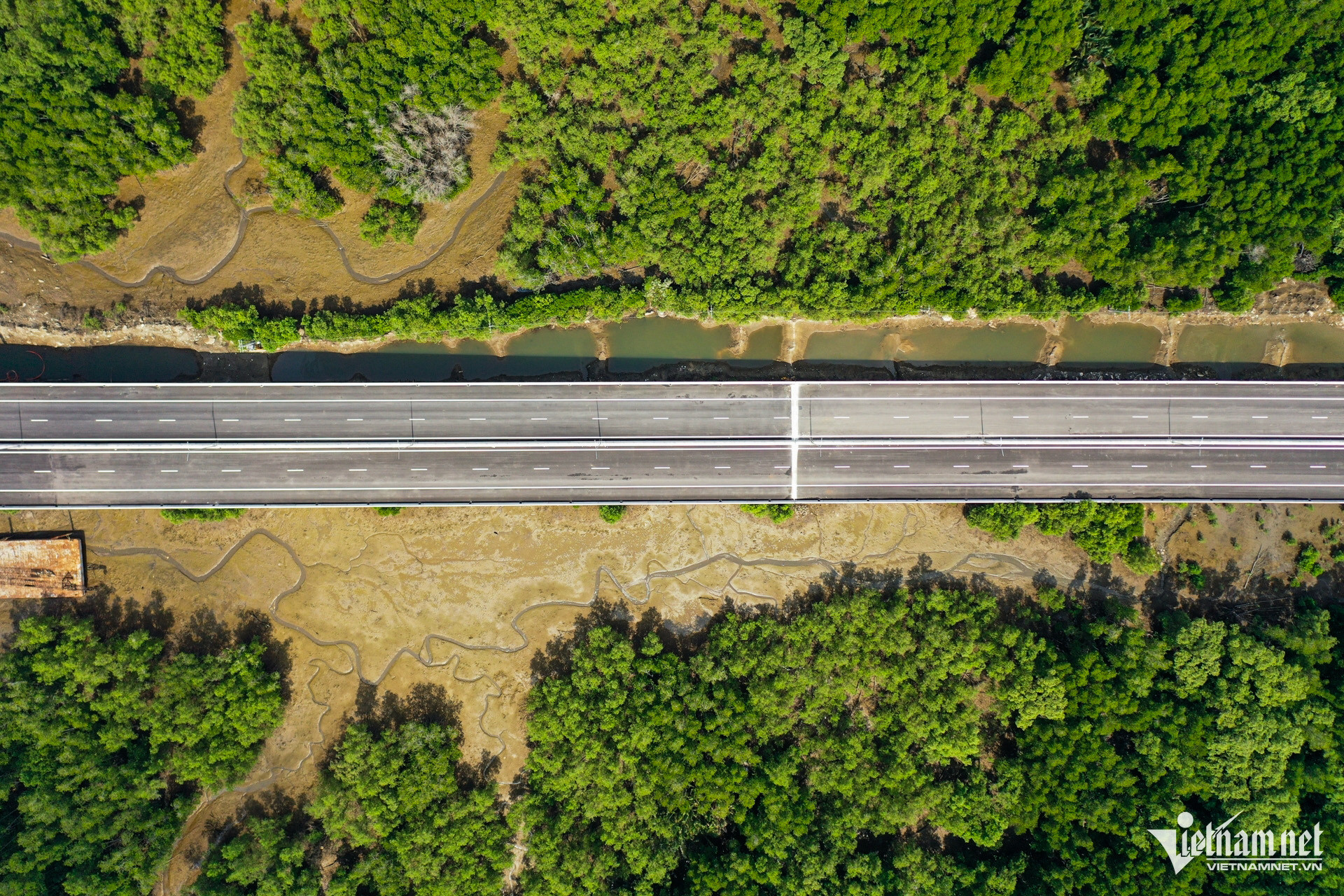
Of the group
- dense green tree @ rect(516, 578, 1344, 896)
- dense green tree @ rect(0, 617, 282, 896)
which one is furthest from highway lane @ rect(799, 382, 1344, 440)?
dense green tree @ rect(0, 617, 282, 896)

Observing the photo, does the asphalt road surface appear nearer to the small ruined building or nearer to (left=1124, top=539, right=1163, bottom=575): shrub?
(left=1124, top=539, right=1163, bottom=575): shrub

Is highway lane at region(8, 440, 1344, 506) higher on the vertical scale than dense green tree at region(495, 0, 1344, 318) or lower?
lower

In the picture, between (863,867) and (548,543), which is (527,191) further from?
(863,867)

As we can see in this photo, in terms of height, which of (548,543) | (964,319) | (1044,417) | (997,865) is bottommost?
(997,865)

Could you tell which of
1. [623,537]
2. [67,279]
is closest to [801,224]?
[623,537]

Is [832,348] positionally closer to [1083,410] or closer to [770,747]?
[1083,410]

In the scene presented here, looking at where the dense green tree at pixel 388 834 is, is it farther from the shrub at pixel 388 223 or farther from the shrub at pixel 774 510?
the shrub at pixel 388 223

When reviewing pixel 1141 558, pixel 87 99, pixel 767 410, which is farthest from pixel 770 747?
pixel 87 99
